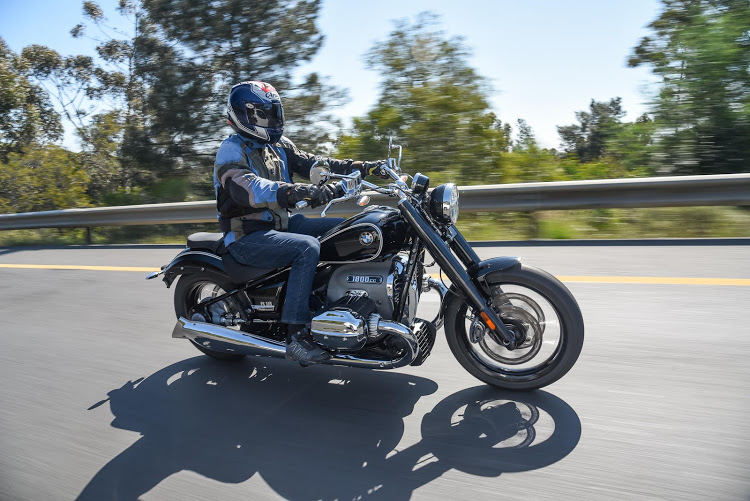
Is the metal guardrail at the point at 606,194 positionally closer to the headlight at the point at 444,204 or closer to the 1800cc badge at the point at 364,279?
the headlight at the point at 444,204

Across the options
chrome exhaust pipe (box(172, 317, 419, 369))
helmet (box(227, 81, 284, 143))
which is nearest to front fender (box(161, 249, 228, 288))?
chrome exhaust pipe (box(172, 317, 419, 369))

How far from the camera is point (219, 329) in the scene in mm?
3732

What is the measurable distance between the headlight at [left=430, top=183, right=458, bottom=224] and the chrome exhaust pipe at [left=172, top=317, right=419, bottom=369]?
61 cm

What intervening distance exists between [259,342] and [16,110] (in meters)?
25.6

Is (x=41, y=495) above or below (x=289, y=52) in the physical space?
below

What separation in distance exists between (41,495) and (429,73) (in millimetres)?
10084

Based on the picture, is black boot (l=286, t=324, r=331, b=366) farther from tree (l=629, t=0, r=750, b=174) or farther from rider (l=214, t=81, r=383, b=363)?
tree (l=629, t=0, r=750, b=174)

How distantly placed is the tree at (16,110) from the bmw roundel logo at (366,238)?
22159 millimetres

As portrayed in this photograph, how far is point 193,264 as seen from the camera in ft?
13.0

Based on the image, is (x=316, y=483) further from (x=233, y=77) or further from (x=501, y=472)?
(x=233, y=77)

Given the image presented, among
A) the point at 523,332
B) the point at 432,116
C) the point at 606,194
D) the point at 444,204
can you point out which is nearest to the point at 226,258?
the point at 444,204

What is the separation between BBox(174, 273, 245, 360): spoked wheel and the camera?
Result: 394cm

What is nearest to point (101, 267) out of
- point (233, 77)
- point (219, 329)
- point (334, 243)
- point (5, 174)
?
point (219, 329)

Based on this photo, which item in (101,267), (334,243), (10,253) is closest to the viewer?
(334,243)
